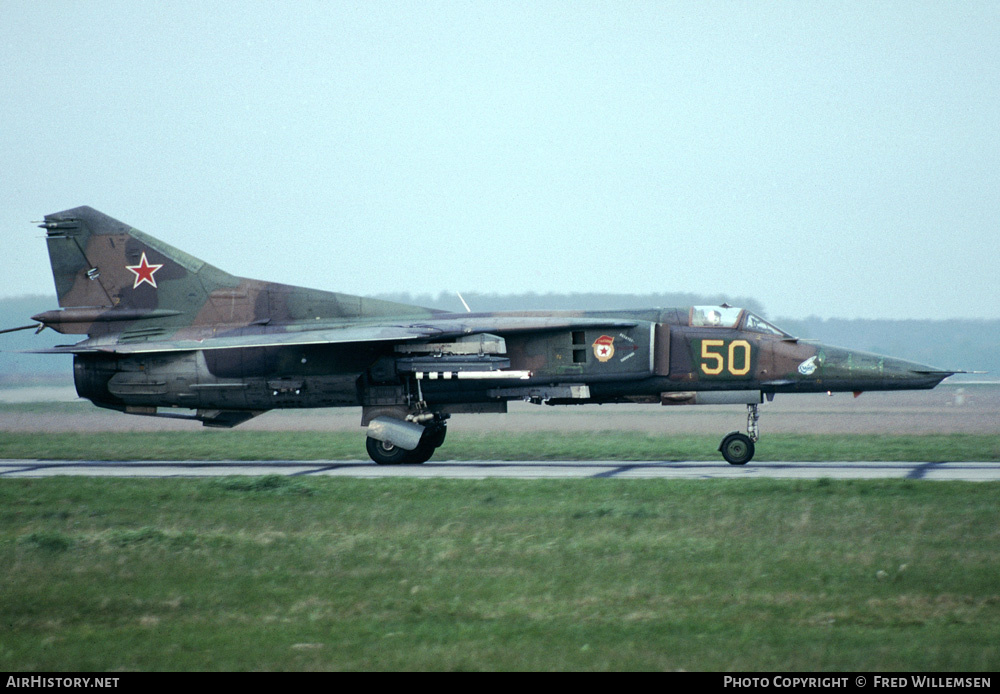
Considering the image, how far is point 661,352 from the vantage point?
20.2m

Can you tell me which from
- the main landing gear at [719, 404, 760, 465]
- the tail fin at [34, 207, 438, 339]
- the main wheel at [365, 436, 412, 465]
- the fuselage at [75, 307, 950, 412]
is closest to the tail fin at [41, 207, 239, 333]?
the tail fin at [34, 207, 438, 339]

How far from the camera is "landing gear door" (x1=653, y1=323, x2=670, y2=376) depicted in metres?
20.1

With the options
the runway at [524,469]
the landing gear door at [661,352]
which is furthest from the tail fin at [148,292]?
the landing gear door at [661,352]

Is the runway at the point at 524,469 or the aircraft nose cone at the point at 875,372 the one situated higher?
the aircraft nose cone at the point at 875,372

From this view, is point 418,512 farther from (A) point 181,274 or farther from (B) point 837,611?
(A) point 181,274

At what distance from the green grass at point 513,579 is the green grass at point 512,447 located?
7299 mm

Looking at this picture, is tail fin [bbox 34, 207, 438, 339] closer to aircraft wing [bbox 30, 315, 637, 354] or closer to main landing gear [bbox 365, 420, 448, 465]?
aircraft wing [bbox 30, 315, 637, 354]

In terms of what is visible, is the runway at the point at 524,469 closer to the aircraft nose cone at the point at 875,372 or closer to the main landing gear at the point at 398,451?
the main landing gear at the point at 398,451

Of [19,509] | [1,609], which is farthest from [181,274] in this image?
[1,609]

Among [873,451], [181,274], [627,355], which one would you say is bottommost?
[873,451]

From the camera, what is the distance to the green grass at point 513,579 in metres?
7.39

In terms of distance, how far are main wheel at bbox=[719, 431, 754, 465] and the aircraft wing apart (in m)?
3.05
